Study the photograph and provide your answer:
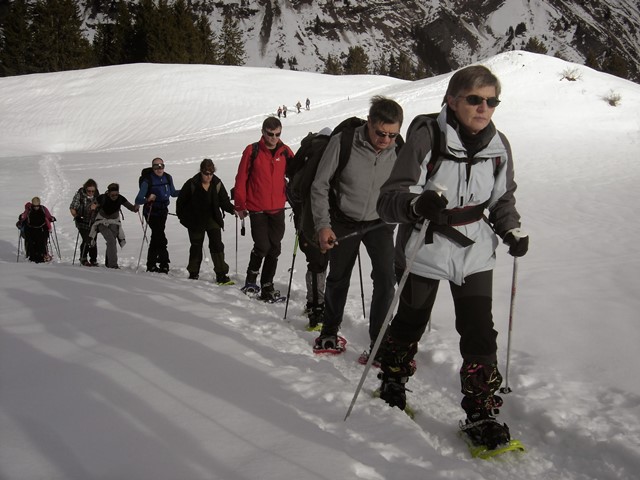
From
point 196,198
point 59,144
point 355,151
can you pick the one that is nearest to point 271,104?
point 59,144

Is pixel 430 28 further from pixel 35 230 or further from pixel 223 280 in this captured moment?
pixel 223 280

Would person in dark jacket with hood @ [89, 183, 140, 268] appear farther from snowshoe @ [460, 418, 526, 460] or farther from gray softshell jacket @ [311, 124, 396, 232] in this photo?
snowshoe @ [460, 418, 526, 460]

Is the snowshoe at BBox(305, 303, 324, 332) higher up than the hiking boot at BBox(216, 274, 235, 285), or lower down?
higher up

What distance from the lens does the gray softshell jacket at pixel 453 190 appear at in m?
2.53

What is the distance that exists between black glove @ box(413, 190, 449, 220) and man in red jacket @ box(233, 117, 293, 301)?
10.6 feet

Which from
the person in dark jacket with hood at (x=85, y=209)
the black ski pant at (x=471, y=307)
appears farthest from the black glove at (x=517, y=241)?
the person in dark jacket with hood at (x=85, y=209)

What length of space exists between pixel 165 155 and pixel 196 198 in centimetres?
1626

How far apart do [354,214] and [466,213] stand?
1251mm

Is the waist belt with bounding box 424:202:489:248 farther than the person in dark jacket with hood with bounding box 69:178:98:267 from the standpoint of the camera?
No

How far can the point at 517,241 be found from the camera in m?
2.62

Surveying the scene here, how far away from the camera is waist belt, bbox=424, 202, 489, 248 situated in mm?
2562

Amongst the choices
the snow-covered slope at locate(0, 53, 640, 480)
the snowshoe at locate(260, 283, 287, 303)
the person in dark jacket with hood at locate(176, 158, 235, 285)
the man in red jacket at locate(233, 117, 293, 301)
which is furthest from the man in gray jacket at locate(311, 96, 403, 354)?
the person in dark jacket with hood at locate(176, 158, 235, 285)

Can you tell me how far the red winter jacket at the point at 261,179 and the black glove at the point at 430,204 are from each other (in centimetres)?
337

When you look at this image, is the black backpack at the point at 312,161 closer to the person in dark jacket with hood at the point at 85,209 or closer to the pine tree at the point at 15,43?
the person in dark jacket with hood at the point at 85,209
